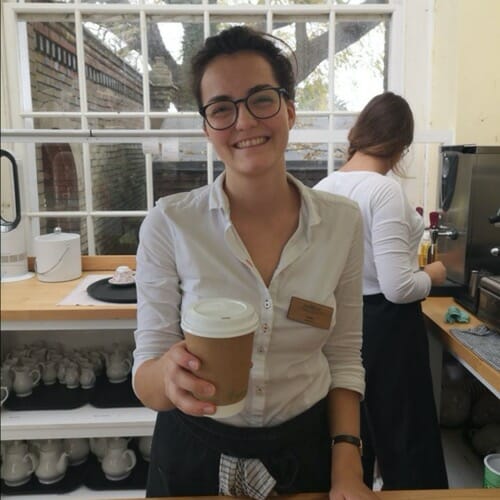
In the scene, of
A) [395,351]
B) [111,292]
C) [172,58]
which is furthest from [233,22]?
[395,351]

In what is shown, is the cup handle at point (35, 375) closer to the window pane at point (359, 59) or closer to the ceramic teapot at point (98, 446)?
the ceramic teapot at point (98, 446)

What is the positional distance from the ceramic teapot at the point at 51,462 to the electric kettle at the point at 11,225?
235 millimetres

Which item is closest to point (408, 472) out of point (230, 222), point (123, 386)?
point (123, 386)

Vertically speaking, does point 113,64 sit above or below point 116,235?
above

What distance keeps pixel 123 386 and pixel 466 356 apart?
0.79m

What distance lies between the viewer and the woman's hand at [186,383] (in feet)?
1.55

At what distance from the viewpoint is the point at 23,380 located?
61 cm

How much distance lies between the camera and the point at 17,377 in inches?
23.4

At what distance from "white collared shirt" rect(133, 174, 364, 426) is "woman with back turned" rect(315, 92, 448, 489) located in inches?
19.9

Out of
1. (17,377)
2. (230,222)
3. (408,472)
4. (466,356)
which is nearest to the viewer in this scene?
(17,377)

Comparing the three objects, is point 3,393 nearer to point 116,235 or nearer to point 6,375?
point 6,375

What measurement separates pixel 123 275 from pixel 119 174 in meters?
0.17

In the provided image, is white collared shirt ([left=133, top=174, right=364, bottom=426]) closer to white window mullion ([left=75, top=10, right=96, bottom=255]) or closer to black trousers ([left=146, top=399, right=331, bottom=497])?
black trousers ([left=146, top=399, right=331, bottom=497])

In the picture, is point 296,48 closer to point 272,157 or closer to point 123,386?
point 272,157
